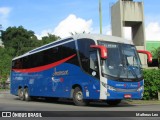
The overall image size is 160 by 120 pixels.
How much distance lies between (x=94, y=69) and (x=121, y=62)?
143 cm

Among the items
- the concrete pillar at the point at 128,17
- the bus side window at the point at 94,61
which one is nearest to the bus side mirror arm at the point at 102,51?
the bus side window at the point at 94,61

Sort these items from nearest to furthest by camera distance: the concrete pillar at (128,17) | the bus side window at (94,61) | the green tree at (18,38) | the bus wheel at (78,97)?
the bus side window at (94,61) < the bus wheel at (78,97) < the concrete pillar at (128,17) < the green tree at (18,38)

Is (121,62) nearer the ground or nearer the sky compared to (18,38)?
nearer the ground

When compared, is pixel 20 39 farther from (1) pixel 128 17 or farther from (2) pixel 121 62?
(2) pixel 121 62


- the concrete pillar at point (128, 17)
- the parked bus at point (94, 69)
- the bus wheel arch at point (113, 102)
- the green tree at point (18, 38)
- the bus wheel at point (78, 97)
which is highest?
the green tree at point (18, 38)

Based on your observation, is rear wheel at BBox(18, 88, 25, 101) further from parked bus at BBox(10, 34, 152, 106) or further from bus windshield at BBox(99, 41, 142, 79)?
bus windshield at BBox(99, 41, 142, 79)

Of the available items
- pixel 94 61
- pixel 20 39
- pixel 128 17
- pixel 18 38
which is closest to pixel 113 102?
pixel 94 61

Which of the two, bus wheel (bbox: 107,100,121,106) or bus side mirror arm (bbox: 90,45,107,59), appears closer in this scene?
bus side mirror arm (bbox: 90,45,107,59)

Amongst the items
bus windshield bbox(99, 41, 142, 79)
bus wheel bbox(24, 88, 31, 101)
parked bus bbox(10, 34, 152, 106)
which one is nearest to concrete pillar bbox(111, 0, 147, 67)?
bus wheel bbox(24, 88, 31, 101)

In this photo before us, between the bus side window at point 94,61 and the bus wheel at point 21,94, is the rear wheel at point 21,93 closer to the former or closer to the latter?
the bus wheel at point 21,94

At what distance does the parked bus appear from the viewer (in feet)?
62.5

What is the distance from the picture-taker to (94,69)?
1930 centimetres

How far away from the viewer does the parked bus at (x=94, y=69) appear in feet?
62.5

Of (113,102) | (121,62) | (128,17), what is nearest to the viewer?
(121,62)
